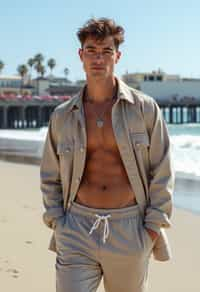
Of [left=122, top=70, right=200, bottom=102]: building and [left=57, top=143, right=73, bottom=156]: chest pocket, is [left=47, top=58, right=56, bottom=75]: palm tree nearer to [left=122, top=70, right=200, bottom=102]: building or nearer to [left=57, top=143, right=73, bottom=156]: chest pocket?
[left=122, top=70, right=200, bottom=102]: building

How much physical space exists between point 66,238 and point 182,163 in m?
17.5

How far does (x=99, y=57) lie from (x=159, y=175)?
64 cm

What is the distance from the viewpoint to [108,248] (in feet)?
9.57

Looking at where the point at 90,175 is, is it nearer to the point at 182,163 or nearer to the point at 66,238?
the point at 66,238

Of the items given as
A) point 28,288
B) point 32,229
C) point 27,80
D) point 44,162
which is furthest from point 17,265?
point 27,80

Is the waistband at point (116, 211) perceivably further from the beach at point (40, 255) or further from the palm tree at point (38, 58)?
the palm tree at point (38, 58)

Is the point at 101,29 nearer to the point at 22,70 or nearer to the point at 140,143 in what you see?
the point at 140,143

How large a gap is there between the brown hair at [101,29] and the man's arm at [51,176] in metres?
0.45

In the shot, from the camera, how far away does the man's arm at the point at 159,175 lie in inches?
115

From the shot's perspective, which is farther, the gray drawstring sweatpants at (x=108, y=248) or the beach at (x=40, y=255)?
the beach at (x=40, y=255)

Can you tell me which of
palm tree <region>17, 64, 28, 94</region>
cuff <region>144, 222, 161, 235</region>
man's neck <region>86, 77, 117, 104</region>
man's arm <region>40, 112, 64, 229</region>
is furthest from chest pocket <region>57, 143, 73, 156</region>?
palm tree <region>17, 64, 28, 94</region>

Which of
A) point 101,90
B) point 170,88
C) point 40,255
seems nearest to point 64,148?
point 101,90

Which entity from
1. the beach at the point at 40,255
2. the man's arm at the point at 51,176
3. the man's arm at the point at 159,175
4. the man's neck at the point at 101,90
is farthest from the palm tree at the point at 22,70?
the man's arm at the point at 159,175

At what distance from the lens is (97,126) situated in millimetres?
3002
